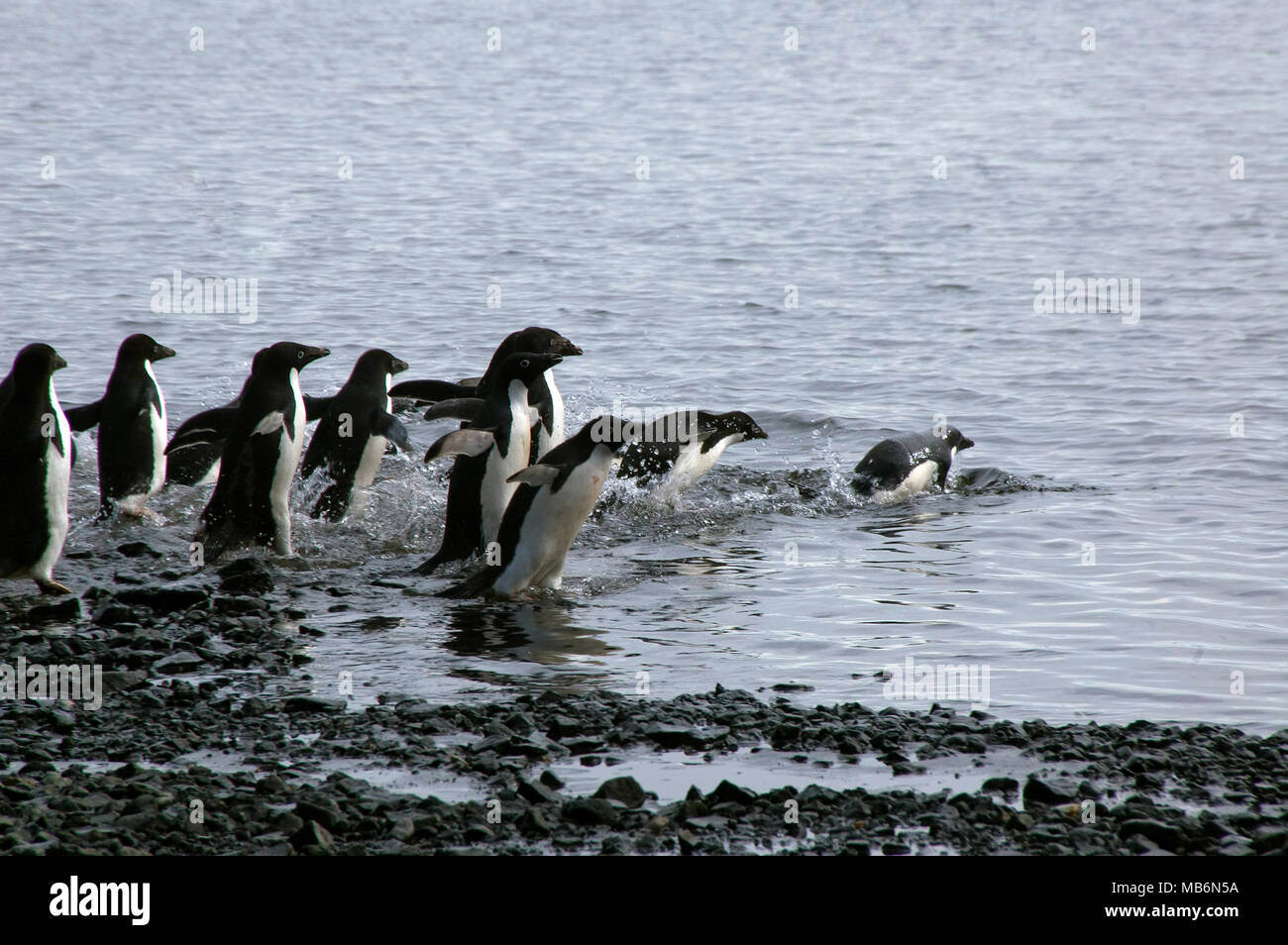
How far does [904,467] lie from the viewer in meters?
9.88

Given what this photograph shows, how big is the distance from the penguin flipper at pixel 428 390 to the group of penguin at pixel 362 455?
12 millimetres

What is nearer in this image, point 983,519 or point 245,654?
point 245,654

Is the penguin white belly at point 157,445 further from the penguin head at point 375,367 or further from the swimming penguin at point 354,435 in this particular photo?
the penguin head at point 375,367

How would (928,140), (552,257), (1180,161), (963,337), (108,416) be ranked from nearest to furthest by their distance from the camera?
(108,416) < (963,337) < (552,257) < (1180,161) < (928,140)

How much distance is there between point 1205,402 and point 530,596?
7.28 metres

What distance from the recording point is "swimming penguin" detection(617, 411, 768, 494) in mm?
9609

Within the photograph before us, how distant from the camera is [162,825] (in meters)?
4.53

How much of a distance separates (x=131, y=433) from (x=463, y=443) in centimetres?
236

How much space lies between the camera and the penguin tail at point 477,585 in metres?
7.75

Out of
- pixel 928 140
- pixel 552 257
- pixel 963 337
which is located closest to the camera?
pixel 963 337

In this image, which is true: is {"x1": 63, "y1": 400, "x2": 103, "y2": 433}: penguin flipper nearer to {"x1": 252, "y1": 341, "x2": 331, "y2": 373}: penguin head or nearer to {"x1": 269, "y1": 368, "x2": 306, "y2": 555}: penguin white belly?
{"x1": 252, "y1": 341, "x2": 331, "y2": 373}: penguin head

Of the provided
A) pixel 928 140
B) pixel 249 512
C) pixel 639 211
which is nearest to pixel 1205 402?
pixel 249 512

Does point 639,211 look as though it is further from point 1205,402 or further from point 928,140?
point 1205,402

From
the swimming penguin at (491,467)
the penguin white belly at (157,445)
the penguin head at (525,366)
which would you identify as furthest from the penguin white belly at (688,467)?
the penguin white belly at (157,445)
